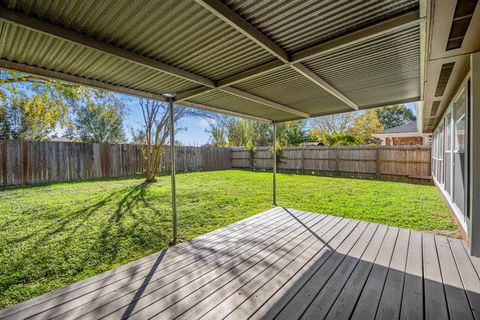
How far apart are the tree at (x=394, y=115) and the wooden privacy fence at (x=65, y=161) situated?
71.6ft

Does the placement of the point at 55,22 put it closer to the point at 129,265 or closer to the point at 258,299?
the point at 129,265

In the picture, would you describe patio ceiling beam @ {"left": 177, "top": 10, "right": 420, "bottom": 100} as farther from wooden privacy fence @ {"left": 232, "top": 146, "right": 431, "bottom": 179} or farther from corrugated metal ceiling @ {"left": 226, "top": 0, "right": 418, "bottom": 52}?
wooden privacy fence @ {"left": 232, "top": 146, "right": 431, "bottom": 179}

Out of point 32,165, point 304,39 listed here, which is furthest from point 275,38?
point 32,165

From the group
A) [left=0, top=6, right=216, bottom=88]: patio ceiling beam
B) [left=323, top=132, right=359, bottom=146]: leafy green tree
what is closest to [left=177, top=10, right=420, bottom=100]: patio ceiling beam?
[left=0, top=6, right=216, bottom=88]: patio ceiling beam

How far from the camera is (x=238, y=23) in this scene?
1614 mm

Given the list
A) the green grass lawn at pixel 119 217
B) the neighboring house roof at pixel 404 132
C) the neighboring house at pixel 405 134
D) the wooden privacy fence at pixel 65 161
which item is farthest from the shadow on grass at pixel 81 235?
the neighboring house roof at pixel 404 132

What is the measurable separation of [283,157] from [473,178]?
10.6 m

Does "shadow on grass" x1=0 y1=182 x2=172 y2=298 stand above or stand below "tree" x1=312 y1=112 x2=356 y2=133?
below

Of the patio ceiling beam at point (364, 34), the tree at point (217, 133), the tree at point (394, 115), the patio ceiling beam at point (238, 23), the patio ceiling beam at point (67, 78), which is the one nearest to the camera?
the patio ceiling beam at point (238, 23)

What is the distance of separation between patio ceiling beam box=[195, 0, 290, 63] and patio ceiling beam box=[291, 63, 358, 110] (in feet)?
1.20

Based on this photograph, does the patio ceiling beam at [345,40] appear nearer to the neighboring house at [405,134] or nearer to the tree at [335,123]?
the neighboring house at [405,134]

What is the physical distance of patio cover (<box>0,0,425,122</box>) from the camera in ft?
4.98

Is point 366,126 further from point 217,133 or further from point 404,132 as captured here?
point 217,133

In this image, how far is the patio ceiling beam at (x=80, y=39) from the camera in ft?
4.79
